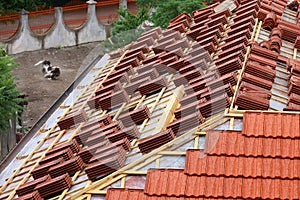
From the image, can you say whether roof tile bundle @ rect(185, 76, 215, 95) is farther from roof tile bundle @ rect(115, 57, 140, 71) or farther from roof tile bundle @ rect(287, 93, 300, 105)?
roof tile bundle @ rect(115, 57, 140, 71)

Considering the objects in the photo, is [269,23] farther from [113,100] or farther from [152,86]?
[113,100]

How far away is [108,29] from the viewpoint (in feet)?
180

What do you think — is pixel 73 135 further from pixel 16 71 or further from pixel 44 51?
pixel 44 51

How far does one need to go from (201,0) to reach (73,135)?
26.9 meters

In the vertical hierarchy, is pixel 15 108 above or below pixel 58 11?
below

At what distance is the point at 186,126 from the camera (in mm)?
15562

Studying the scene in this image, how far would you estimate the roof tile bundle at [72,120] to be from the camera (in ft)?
63.4

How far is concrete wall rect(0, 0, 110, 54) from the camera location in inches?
2034

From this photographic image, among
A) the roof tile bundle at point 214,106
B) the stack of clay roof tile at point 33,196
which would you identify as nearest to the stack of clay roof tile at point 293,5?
the roof tile bundle at point 214,106

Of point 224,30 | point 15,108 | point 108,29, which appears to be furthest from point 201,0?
point 224,30

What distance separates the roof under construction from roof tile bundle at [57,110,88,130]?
24 millimetres

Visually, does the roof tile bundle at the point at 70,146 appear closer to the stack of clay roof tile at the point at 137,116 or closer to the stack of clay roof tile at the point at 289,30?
the stack of clay roof tile at the point at 137,116

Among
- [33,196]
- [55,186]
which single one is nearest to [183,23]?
[55,186]

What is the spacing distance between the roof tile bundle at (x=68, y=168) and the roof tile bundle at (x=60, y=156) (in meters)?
0.55
